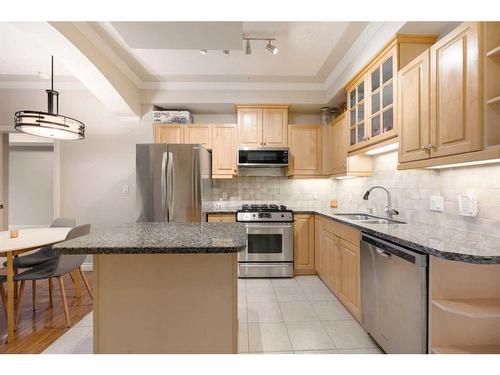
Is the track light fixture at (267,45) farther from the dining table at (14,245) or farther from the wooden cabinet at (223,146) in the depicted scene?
the dining table at (14,245)

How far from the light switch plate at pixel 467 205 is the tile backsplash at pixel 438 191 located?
3 centimetres

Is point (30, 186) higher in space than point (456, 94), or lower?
lower

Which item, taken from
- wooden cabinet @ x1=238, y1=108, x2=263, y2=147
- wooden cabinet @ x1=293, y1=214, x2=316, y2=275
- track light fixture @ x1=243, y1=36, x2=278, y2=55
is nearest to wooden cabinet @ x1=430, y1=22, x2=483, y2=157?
track light fixture @ x1=243, y1=36, x2=278, y2=55

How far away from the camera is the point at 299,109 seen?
12.1 feet

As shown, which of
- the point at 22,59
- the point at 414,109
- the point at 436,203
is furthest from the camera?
the point at 22,59

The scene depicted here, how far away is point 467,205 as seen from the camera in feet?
5.16

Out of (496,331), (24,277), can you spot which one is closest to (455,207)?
(496,331)

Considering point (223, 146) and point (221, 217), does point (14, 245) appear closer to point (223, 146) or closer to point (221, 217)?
point (221, 217)

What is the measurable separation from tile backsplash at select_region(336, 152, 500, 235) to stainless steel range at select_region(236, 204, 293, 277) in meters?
1.04

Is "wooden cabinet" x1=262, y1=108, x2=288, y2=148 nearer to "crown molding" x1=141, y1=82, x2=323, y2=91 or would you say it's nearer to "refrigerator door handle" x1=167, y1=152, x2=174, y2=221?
"crown molding" x1=141, y1=82, x2=323, y2=91

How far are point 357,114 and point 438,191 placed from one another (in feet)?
3.93

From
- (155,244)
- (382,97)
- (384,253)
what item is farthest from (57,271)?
(382,97)

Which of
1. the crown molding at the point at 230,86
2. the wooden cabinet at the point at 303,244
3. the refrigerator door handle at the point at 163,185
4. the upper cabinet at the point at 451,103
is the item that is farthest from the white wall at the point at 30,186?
the upper cabinet at the point at 451,103

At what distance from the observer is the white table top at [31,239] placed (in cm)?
189
